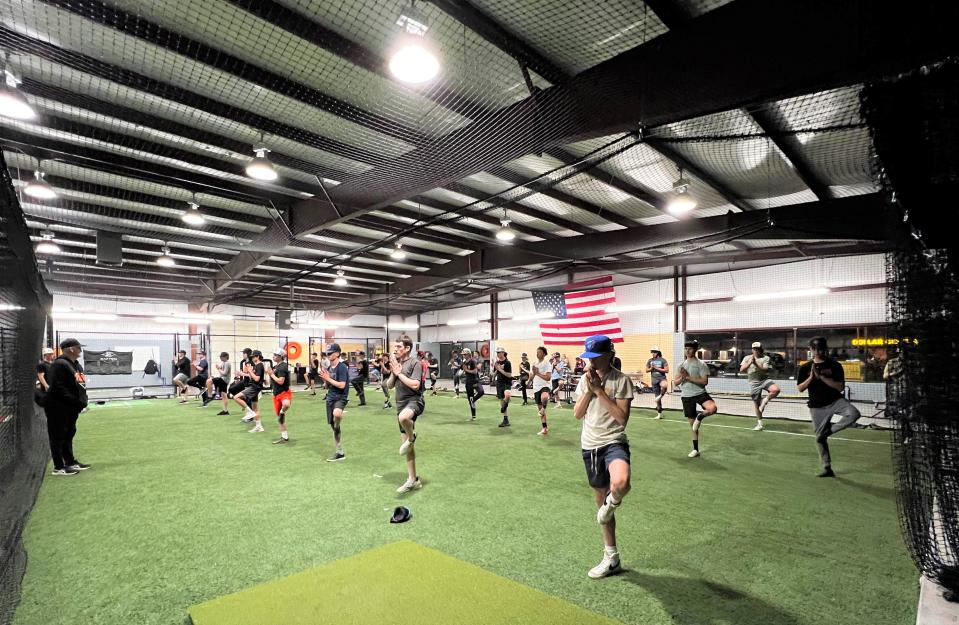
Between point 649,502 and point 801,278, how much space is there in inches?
587

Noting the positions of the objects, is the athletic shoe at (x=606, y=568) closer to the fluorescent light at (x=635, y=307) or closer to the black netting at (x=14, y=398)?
the black netting at (x=14, y=398)

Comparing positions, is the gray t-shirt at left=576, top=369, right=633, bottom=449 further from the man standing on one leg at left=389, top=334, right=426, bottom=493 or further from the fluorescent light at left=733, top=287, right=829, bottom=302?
the fluorescent light at left=733, top=287, right=829, bottom=302

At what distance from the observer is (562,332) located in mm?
20812

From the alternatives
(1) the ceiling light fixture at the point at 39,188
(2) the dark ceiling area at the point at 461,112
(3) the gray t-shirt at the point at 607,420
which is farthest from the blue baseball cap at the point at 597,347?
(1) the ceiling light fixture at the point at 39,188

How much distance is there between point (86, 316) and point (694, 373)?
26431 millimetres

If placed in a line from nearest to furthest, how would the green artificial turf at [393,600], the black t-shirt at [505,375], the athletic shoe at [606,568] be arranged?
the green artificial turf at [393,600], the athletic shoe at [606,568], the black t-shirt at [505,375]

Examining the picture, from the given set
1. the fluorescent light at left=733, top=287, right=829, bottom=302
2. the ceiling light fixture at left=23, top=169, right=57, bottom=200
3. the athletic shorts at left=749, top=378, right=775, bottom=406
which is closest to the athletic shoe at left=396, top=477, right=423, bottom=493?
the ceiling light fixture at left=23, top=169, right=57, bottom=200

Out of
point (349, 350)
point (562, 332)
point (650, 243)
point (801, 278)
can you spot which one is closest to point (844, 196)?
point (650, 243)

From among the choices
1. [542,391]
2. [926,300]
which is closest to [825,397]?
[926,300]

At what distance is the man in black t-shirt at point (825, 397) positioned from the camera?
643 centimetres

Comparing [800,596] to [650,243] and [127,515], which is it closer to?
[127,515]

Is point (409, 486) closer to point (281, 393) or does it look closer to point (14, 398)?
→ point (281, 393)

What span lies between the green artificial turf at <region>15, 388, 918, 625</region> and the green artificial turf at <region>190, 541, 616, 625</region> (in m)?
0.14

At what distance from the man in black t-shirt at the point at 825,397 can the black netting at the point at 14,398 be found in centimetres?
883
